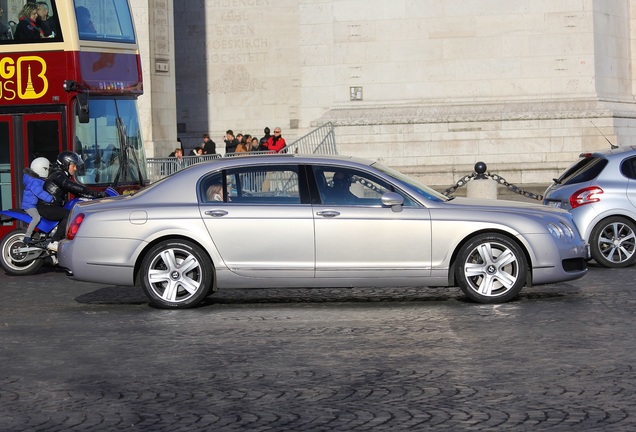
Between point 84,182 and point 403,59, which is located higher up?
point 403,59

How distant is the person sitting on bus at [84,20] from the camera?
655 inches

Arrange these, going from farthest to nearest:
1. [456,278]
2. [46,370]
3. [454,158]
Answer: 1. [454,158]
2. [456,278]
3. [46,370]

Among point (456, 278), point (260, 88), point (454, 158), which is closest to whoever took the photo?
point (456, 278)

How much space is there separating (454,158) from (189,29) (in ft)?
37.7

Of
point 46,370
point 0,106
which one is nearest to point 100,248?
point 46,370

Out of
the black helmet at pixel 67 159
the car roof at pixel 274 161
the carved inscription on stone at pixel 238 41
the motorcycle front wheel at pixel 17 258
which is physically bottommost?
the motorcycle front wheel at pixel 17 258

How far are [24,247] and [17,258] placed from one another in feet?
0.65

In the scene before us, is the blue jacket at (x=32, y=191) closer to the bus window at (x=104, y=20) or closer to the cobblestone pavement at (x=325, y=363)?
the bus window at (x=104, y=20)

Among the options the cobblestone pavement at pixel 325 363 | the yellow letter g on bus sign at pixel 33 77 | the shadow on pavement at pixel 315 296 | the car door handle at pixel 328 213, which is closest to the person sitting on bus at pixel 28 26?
the yellow letter g on bus sign at pixel 33 77

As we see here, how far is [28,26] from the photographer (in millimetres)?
16625

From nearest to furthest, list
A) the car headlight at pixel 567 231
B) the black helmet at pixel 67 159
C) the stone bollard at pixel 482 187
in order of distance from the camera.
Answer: the car headlight at pixel 567 231 < the black helmet at pixel 67 159 < the stone bollard at pixel 482 187

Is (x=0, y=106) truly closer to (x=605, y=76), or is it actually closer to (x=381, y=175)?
(x=381, y=175)

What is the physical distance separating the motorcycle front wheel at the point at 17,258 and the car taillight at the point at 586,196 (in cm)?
643

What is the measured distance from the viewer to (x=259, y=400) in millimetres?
7547
